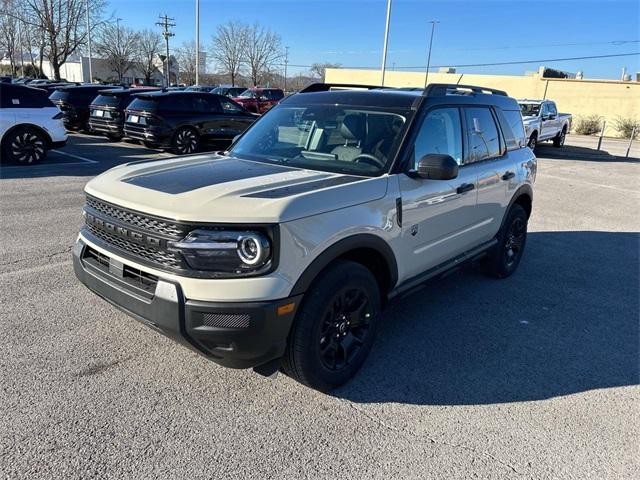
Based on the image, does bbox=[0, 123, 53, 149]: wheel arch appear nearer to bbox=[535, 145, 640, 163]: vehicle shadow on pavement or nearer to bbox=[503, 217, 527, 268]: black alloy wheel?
bbox=[503, 217, 527, 268]: black alloy wheel

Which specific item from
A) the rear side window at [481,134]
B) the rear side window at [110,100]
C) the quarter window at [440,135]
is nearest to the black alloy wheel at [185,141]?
the rear side window at [110,100]

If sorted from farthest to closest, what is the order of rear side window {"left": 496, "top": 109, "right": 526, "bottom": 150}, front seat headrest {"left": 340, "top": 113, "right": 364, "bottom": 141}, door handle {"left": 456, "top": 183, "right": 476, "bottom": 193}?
rear side window {"left": 496, "top": 109, "right": 526, "bottom": 150} → door handle {"left": 456, "top": 183, "right": 476, "bottom": 193} → front seat headrest {"left": 340, "top": 113, "right": 364, "bottom": 141}

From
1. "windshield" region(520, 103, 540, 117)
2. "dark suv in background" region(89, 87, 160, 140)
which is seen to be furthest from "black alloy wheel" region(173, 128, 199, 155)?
"windshield" region(520, 103, 540, 117)

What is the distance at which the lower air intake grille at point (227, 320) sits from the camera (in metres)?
2.57

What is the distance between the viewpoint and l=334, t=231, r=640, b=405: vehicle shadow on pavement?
3.33 m

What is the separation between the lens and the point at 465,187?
4.17 meters

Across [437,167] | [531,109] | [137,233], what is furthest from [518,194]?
[531,109]

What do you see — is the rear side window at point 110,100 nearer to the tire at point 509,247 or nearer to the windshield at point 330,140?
the windshield at point 330,140

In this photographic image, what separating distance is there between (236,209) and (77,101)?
17111 millimetres

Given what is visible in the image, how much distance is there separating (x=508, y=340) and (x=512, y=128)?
2434mm

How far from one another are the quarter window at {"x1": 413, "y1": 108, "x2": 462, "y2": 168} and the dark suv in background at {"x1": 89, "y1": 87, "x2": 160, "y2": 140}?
13.0 meters

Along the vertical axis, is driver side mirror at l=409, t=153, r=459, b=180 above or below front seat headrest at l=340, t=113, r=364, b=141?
below

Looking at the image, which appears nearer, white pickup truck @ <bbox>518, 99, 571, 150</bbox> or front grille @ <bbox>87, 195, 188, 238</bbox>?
front grille @ <bbox>87, 195, 188, 238</bbox>

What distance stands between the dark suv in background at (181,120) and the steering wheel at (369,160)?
10699 mm
